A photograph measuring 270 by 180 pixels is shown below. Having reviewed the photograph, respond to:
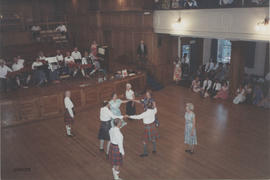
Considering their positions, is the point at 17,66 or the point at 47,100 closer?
the point at 47,100

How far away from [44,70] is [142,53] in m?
4.85

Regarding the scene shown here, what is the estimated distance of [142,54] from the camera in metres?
14.2

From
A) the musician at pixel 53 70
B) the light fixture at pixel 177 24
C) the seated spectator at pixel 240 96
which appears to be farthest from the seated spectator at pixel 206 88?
the musician at pixel 53 70

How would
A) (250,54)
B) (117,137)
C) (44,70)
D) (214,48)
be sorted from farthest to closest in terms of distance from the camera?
(214,48) < (250,54) < (44,70) < (117,137)

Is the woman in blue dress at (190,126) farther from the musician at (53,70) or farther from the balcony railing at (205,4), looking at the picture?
the musician at (53,70)

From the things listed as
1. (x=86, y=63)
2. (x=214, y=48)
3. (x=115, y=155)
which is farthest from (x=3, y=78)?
(x=214, y=48)

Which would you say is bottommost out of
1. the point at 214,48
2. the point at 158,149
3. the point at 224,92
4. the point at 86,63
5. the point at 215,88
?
the point at 158,149

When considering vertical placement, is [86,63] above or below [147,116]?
above

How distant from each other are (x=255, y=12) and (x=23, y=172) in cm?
870

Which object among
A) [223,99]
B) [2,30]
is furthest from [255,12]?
[2,30]

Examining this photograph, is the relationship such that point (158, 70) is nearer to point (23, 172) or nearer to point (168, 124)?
point (168, 124)

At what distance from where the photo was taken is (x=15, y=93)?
1111 cm

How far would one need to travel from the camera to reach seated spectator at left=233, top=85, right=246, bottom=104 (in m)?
11.2

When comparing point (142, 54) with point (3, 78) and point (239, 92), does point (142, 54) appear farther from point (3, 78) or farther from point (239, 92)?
point (3, 78)
